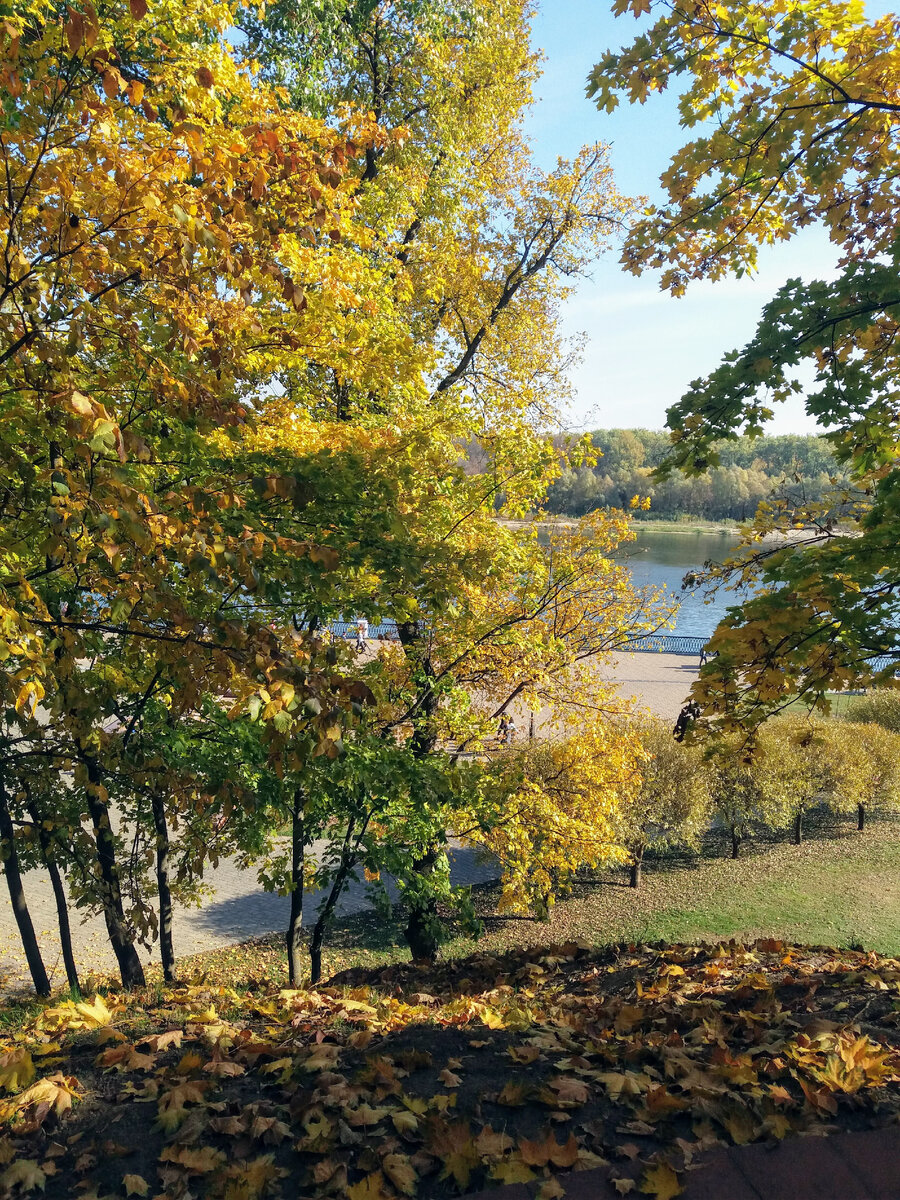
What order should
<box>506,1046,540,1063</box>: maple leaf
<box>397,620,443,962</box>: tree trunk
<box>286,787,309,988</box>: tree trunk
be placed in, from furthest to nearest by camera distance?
<box>397,620,443,962</box>: tree trunk < <box>286,787,309,988</box>: tree trunk < <box>506,1046,540,1063</box>: maple leaf

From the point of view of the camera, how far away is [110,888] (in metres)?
6.07

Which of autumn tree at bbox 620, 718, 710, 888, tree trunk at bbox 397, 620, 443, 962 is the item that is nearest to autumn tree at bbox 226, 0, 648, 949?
tree trunk at bbox 397, 620, 443, 962

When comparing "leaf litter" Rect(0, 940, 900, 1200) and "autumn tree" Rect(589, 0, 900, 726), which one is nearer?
"leaf litter" Rect(0, 940, 900, 1200)

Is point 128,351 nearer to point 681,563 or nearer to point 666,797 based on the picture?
point 666,797

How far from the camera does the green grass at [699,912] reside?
11.0m

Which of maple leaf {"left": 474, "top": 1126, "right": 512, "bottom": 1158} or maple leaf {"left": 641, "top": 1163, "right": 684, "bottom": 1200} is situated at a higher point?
maple leaf {"left": 641, "top": 1163, "right": 684, "bottom": 1200}

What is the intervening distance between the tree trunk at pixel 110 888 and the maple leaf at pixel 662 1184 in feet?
15.5

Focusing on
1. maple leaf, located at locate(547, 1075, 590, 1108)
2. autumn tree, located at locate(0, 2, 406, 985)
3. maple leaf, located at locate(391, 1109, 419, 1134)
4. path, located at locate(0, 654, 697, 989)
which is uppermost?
autumn tree, located at locate(0, 2, 406, 985)

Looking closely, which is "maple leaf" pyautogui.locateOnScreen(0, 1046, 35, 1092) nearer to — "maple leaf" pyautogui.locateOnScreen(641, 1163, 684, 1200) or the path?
A: "maple leaf" pyautogui.locateOnScreen(641, 1163, 684, 1200)

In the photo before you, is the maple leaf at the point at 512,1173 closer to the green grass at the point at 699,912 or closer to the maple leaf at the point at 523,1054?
the maple leaf at the point at 523,1054

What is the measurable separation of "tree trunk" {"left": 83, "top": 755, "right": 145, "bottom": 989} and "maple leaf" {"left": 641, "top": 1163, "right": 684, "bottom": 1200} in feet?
15.5

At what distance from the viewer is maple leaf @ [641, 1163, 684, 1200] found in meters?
2.04

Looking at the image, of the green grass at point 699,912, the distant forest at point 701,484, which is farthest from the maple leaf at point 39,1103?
the distant forest at point 701,484

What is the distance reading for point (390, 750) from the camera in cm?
684
